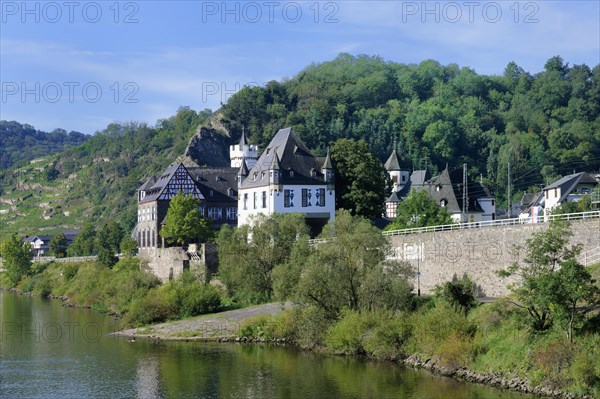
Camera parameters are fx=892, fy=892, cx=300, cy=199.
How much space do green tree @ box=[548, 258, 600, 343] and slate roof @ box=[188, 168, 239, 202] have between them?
2368 inches

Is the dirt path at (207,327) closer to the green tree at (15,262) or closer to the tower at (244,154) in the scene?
the tower at (244,154)

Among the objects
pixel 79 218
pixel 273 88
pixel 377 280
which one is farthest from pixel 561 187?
pixel 79 218

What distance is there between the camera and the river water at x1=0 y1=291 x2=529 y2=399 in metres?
40.8

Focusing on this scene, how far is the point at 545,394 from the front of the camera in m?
37.3

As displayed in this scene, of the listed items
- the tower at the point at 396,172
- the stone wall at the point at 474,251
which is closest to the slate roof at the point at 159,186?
the tower at the point at 396,172

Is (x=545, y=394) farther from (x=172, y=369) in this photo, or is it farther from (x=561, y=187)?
(x=561, y=187)

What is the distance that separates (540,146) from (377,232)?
101921 millimetres

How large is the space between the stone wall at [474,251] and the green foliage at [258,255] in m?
9.73

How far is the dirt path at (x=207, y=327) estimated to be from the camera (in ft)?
190

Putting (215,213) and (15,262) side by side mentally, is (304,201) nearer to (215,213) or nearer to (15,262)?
(215,213)

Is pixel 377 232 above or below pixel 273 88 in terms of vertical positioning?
below

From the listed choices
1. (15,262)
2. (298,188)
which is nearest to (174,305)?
(298,188)

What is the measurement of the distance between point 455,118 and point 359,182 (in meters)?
93.4

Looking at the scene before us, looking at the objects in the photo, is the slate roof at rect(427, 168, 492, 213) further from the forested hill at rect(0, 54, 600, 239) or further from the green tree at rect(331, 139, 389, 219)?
the forested hill at rect(0, 54, 600, 239)
